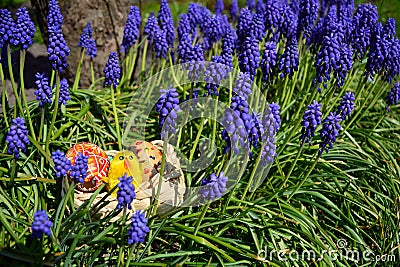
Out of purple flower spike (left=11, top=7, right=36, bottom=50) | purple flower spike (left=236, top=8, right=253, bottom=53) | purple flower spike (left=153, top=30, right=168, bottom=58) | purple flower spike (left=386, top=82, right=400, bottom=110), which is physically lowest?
purple flower spike (left=386, top=82, right=400, bottom=110)

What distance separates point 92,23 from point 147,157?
7.73ft

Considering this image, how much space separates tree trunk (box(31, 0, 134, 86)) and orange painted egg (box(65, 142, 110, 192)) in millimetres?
2026

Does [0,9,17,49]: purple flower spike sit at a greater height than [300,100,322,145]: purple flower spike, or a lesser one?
greater

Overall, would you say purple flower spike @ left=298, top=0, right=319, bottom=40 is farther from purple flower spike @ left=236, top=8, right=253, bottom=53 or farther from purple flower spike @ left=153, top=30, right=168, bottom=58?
purple flower spike @ left=153, top=30, right=168, bottom=58

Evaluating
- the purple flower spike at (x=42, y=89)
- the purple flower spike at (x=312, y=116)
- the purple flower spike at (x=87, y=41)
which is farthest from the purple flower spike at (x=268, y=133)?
the purple flower spike at (x=87, y=41)

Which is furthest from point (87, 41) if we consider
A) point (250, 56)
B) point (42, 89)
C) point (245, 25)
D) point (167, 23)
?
point (250, 56)

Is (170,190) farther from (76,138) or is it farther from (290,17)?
(290,17)

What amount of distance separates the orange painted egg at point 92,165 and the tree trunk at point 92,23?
2.03m

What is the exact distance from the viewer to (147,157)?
345 centimetres

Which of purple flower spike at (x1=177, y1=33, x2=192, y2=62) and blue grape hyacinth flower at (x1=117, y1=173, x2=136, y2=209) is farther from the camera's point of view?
purple flower spike at (x1=177, y1=33, x2=192, y2=62)

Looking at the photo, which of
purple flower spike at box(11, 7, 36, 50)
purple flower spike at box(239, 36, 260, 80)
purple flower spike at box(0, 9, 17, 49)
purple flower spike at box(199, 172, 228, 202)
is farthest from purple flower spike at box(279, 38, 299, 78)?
purple flower spike at box(0, 9, 17, 49)

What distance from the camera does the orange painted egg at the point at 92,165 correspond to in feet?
10.9

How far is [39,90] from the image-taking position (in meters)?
3.28

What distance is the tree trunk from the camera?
16.4 ft
